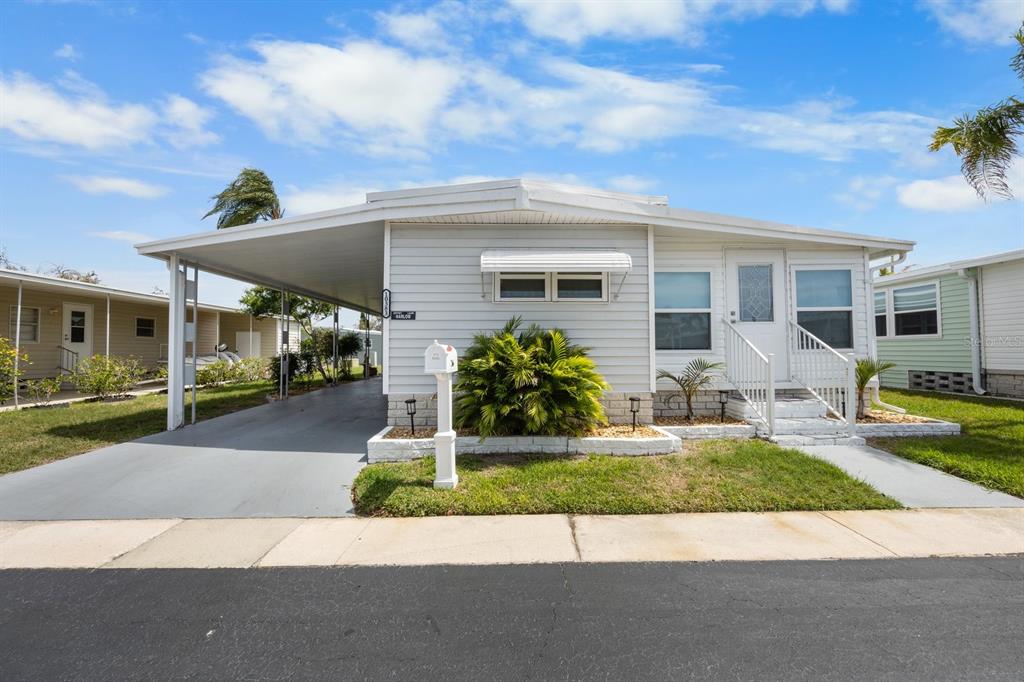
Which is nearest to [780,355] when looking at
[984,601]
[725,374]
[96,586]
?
[725,374]

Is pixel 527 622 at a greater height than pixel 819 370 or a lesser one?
lesser

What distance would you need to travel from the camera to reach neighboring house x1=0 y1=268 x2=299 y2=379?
11.7 meters

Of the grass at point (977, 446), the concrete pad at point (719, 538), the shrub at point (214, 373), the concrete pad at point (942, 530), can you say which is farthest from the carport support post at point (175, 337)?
the grass at point (977, 446)

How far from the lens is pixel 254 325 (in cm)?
2158

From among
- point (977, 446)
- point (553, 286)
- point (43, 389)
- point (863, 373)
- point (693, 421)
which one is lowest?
point (977, 446)

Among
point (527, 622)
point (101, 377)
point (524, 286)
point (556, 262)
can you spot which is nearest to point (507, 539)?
point (527, 622)

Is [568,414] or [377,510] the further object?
[568,414]

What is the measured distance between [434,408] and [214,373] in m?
11.5

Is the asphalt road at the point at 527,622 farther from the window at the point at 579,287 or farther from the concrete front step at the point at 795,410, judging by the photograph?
the window at the point at 579,287

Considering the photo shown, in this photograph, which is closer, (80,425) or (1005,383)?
(80,425)

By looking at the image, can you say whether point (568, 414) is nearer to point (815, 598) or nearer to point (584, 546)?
point (584, 546)

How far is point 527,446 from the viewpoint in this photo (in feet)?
18.3

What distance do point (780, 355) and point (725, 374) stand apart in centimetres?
98

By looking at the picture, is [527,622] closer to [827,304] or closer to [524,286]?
[524,286]
